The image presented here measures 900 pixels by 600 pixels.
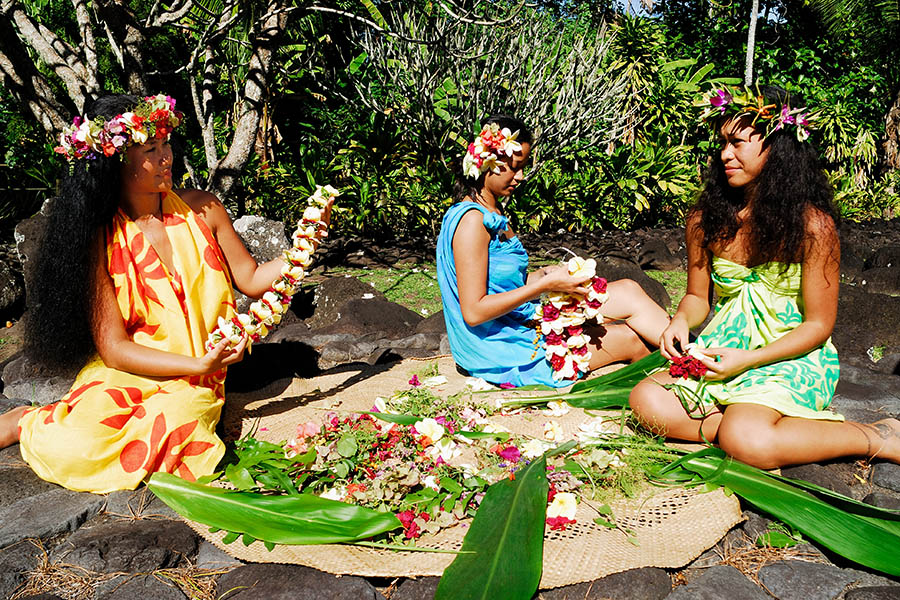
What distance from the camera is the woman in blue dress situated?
3.12m

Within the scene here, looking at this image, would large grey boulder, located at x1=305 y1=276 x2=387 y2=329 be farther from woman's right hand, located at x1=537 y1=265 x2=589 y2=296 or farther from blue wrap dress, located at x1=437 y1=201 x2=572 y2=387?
woman's right hand, located at x1=537 y1=265 x2=589 y2=296

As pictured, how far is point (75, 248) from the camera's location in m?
2.51

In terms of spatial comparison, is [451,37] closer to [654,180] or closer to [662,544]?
[654,180]

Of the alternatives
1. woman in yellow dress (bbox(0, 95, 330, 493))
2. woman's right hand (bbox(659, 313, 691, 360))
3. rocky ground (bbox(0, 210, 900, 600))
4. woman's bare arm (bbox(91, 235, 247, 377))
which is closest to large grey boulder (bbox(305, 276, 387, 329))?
rocky ground (bbox(0, 210, 900, 600))

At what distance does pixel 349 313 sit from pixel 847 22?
11.4 metres

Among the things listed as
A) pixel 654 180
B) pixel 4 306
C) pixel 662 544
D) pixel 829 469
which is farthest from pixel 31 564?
pixel 654 180

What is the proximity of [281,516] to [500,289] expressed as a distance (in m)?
1.61

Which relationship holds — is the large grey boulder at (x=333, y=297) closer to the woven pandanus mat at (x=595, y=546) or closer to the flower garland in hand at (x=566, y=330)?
the flower garland in hand at (x=566, y=330)

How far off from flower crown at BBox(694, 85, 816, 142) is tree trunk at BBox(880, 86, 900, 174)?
407 inches

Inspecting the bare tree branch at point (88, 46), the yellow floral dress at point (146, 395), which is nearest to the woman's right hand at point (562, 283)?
the yellow floral dress at point (146, 395)

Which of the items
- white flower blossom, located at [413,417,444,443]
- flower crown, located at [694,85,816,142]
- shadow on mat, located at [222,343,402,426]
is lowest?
shadow on mat, located at [222,343,402,426]

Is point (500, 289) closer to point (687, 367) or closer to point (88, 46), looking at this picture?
point (687, 367)

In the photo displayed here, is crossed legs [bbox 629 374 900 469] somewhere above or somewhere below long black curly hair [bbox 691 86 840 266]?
below

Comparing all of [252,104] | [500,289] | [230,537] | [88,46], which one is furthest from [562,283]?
[88,46]
